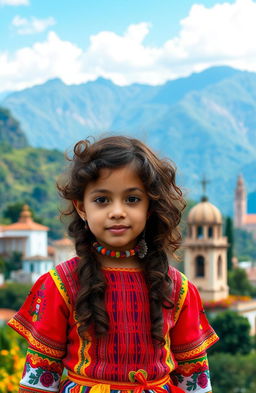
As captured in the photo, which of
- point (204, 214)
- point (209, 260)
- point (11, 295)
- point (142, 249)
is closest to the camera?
point (142, 249)

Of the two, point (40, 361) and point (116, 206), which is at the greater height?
point (116, 206)

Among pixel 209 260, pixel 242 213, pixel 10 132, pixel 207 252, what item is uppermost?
pixel 10 132

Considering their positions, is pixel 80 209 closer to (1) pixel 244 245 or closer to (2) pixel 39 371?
(2) pixel 39 371

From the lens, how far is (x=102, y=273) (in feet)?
9.63

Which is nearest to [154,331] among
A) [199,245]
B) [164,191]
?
[164,191]

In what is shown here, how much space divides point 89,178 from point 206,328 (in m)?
0.66

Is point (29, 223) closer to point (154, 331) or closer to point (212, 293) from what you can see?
point (212, 293)

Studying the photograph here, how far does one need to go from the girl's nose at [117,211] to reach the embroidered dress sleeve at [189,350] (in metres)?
0.37

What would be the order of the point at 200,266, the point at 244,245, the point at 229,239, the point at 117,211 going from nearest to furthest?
the point at 117,211
the point at 200,266
the point at 229,239
the point at 244,245

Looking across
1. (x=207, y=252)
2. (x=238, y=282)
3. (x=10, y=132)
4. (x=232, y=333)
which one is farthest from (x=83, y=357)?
(x=10, y=132)

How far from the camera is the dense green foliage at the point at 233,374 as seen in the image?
2989 cm

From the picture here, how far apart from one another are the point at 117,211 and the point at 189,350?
21.0 inches

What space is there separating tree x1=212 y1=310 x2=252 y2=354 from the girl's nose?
34791 millimetres

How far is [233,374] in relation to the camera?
101 feet
